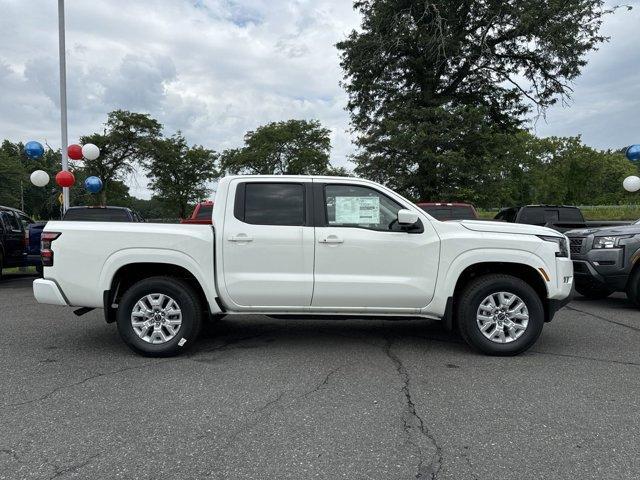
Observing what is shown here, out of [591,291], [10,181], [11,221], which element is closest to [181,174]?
[10,181]

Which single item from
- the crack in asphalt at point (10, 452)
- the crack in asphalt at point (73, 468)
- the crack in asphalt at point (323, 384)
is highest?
the crack in asphalt at point (323, 384)

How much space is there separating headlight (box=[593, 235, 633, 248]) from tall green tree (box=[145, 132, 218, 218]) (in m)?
41.2

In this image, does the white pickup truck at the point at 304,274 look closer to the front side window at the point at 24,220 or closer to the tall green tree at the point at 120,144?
the front side window at the point at 24,220

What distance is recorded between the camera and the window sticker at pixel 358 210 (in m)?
5.22

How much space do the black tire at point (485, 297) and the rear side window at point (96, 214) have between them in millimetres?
8376

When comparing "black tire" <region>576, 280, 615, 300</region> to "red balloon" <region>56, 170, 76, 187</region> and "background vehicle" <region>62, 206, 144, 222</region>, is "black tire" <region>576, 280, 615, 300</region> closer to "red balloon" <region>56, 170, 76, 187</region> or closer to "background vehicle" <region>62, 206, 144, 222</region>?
"background vehicle" <region>62, 206, 144, 222</region>

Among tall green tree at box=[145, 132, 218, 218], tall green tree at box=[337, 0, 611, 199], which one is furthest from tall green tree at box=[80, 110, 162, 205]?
tall green tree at box=[337, 0, 611, 199]

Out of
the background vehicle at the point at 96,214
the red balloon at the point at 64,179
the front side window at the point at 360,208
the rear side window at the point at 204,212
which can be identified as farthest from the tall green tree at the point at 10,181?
the front side window at the point at 360,208

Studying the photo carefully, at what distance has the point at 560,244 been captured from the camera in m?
5.28

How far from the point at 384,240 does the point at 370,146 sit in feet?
61.8

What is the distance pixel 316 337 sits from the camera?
19.8ft

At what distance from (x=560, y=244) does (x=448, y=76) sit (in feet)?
67.6

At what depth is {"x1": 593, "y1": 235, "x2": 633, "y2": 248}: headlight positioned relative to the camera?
772 centimetres

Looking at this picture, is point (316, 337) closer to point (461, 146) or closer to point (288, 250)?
point (288, 250)
